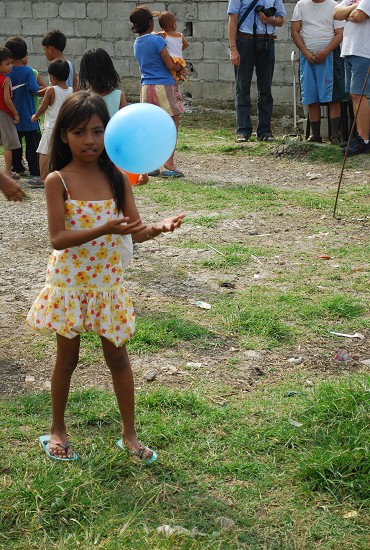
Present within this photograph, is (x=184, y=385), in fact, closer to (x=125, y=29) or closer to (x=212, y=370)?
(x=212, y=370)

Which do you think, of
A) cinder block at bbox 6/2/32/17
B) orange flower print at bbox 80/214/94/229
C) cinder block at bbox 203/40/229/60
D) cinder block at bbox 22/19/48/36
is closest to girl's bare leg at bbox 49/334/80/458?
orange flower print at bbox 80/214/94/229

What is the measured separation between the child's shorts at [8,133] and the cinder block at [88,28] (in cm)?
578

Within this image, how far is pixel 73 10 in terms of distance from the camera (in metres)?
14.9

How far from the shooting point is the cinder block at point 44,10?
590 inches

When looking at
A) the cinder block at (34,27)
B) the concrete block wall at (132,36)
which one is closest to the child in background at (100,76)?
the concrete block wall at (132,36)

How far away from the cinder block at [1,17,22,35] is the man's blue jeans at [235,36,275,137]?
5.36 metres

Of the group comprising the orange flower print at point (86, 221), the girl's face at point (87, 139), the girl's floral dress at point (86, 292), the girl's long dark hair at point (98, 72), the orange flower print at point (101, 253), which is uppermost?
the girl's face at point (87, 139)

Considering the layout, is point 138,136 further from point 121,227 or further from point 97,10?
point 97,10

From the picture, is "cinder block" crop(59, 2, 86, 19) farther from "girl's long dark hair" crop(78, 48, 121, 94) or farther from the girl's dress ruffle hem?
the girl's dress ruffle hem

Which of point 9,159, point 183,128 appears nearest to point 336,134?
point 183,128

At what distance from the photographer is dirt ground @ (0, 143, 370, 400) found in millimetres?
4539

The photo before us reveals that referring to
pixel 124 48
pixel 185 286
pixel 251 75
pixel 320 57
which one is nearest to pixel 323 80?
pixel 320 57

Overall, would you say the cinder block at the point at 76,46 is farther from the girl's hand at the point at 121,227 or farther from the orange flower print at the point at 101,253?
the girl's hand at the point at 121,227

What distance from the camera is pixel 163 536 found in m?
3.08
